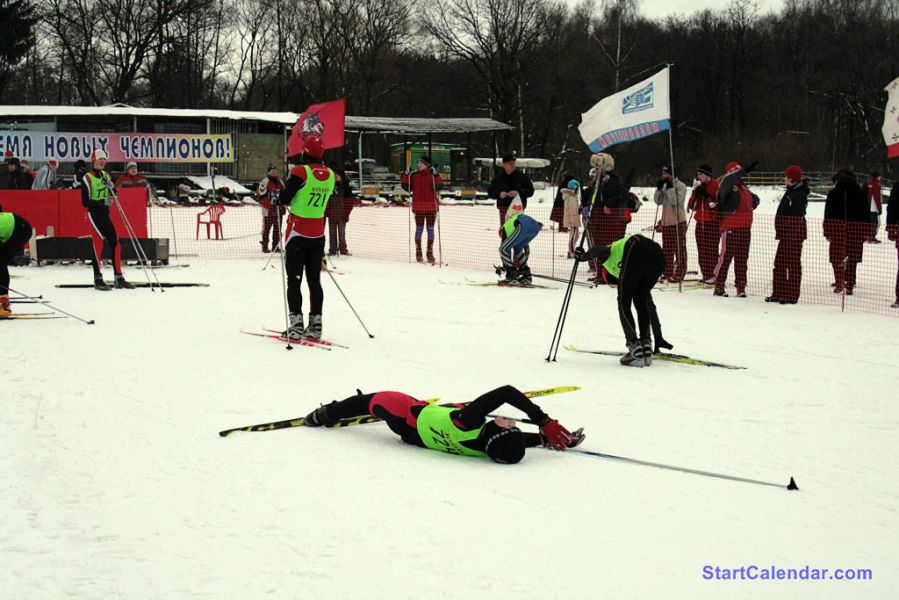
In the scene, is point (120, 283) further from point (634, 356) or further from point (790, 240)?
point (790, 240)

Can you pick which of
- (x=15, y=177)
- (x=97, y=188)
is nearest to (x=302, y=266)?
(x=97, y=188)

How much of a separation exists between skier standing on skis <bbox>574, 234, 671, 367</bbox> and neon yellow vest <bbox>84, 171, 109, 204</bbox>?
23.2 ft

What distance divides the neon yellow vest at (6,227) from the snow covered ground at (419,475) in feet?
3.64

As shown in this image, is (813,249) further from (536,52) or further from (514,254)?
(536,52)

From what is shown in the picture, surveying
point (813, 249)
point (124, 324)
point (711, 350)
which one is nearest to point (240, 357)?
point (124, 324)

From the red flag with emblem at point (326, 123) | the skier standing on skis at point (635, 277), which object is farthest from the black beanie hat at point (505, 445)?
the red flag with emblem at point (326, 123)

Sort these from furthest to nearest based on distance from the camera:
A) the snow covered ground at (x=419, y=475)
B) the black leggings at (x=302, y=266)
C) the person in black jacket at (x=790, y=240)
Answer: the person in black jacket at (x=790, y=240) → the black leggings at (x=302, y=266) → the snow covered ground at (x=419, y=475)

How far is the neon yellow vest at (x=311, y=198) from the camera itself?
9.06 meters

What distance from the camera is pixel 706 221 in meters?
14.0

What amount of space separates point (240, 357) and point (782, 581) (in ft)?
18.2

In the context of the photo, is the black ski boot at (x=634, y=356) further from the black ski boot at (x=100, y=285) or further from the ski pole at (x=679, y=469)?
the black ski boot at (x=100, y=285)

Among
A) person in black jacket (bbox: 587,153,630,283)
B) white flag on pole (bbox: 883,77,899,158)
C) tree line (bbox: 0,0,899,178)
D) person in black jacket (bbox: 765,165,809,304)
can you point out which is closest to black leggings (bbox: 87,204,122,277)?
person in black jacket (bbox: 587,153,630,283)

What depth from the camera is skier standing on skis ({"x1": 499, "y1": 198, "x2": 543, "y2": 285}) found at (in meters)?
13.4

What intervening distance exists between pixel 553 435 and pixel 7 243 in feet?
24.0
